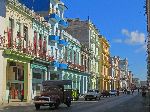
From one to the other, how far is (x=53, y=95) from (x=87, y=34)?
202 feet

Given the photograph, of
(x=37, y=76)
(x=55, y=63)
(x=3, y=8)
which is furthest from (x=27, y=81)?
(x=55, y=63)

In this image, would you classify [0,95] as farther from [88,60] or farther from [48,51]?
[88,60]

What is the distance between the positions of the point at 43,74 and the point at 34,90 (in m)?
5.02

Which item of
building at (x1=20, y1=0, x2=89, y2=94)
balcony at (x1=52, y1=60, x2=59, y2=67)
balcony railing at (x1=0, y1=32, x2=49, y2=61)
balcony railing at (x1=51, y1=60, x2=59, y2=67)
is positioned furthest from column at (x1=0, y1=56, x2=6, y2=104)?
balcony at (x1=52, y1=60, x2=59, y2=67)

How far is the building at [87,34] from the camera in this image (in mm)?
96188

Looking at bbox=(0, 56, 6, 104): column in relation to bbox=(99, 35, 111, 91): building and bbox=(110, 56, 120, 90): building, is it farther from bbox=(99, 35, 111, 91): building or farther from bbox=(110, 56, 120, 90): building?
bbox=(110, 56, 120, 90): building

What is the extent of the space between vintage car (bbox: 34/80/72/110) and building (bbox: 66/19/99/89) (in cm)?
5750

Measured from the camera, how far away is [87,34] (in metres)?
95.9

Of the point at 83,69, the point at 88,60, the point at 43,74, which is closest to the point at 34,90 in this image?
the point at 43,74

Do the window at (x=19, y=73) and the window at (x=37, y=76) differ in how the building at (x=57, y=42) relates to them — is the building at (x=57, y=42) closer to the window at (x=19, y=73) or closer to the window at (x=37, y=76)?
the window at (x=37, y=76)

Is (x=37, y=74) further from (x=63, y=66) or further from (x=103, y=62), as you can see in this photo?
(x=103, y=62)

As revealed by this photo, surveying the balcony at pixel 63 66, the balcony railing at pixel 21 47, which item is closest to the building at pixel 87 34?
the balcony at pixel 63 66

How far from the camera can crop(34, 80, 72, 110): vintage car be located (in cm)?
3434

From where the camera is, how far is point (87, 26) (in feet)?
316
